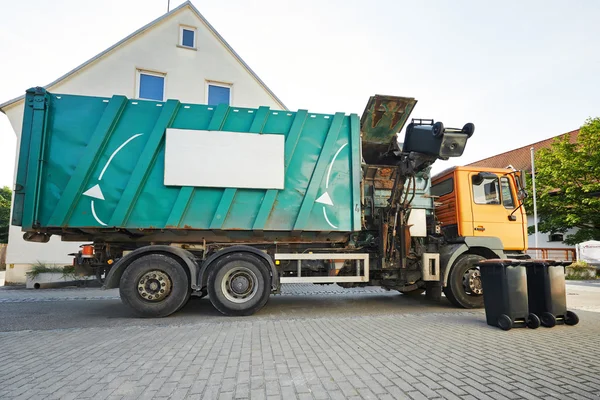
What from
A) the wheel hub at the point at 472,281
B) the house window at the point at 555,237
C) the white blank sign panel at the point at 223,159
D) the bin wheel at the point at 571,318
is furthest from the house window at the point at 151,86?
the house window at the point at 555,237

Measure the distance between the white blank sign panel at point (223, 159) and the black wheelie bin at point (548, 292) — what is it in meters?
4.37

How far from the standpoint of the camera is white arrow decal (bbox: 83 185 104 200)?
5547 millimetres

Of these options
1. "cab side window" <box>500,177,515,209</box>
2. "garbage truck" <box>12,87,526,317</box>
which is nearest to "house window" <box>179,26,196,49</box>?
"garbage truck" <box>12,87,526,317</box>

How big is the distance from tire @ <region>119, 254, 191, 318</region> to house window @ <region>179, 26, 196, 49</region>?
1005 cm

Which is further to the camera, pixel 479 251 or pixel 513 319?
pixel 479 251

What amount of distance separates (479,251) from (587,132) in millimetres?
21494

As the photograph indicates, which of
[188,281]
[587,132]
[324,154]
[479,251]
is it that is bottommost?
[188,281]

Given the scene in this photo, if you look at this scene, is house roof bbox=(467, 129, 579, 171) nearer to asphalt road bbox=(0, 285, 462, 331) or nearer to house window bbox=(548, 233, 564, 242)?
house window bbox=(548, 233, 564, 242)

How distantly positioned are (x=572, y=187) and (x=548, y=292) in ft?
67.3

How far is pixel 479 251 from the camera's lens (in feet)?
21.7

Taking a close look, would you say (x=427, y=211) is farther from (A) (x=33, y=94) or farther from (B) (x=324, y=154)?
(A) (x=33, y=94)

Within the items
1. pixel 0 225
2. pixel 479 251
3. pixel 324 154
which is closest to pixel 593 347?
pixel 479 251

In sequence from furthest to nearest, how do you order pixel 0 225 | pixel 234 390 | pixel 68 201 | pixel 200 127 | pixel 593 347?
pixel 0 225 < pixel 200 127 < pixel 68 201 < pixel 593 347 < pixel 234 390

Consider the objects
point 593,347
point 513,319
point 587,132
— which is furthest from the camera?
point 587,132
